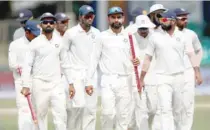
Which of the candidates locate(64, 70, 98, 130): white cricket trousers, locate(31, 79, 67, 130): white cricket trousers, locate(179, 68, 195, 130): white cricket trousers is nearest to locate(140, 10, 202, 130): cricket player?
locate(179, 68, 195, 130): white cricket trousers

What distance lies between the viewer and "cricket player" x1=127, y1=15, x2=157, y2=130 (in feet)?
43.3

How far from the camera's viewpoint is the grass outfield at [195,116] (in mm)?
15406

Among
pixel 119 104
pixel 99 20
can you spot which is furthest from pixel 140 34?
pixel 99 20

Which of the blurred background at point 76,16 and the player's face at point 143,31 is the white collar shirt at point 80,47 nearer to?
the player's face at point 143,31

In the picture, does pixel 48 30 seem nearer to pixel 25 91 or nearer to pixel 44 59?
pixel 44 59

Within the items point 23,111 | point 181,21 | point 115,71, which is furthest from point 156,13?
point 23,111

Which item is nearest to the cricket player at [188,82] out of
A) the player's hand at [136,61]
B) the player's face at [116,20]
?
the player's hand at [136,61]

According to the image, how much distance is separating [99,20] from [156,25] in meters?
7.78

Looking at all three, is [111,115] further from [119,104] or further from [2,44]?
[2,44]

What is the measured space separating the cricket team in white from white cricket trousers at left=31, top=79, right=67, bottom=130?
12 mm

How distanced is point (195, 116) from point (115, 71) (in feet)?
13.7

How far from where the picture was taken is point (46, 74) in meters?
12.4

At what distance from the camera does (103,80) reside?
12977 millimetres

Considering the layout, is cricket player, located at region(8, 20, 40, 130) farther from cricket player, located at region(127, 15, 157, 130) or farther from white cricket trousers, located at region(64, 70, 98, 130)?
cricket player, located at region(127, 15, 157, 130)
